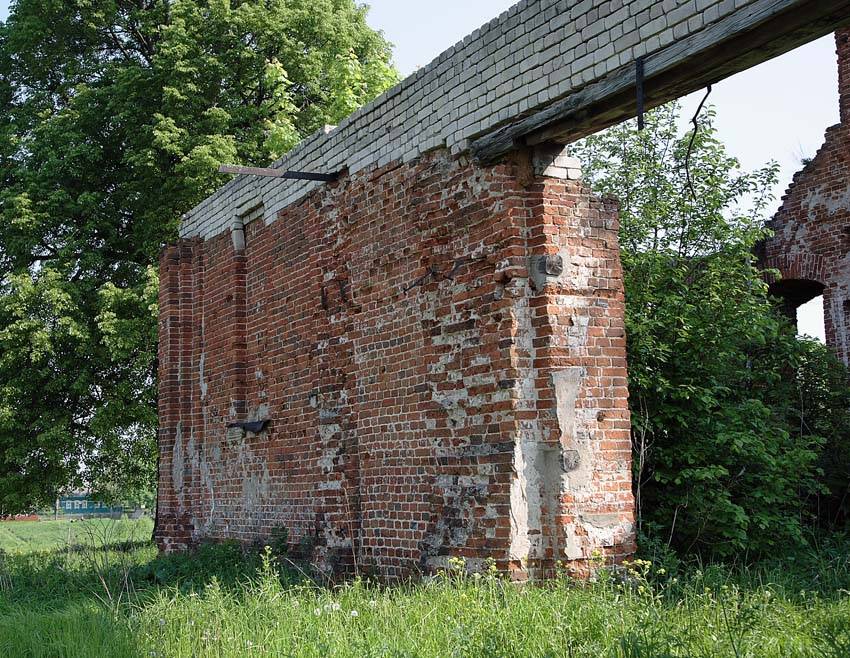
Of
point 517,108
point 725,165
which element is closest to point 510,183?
point 517,108

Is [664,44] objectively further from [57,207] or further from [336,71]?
[57,207]

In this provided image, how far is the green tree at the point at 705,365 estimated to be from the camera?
26.3 feet

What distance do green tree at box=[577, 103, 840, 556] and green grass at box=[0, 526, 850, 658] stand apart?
Result: 0.63 metres

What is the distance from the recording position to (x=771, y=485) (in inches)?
321

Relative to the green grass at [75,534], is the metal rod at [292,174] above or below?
above

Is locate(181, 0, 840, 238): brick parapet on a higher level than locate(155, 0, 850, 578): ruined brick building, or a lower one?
higher

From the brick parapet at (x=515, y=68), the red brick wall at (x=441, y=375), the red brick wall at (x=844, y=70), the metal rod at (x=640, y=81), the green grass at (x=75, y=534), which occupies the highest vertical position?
the red brick wall at (x=844, y=70)

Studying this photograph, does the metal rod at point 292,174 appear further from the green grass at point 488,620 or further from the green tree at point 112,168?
the green tree at point 112,168

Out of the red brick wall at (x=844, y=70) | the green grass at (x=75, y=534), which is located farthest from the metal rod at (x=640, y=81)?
the red brick wall at (x=844, y=70)

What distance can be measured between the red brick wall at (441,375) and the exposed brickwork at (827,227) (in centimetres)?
719

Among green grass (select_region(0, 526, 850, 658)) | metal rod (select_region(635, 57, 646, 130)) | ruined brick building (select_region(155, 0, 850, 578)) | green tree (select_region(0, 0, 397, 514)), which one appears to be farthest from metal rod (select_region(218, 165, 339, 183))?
green tree (select_region(0, 0, 397, 514))

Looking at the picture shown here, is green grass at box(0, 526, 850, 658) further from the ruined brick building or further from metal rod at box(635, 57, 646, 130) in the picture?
metal rod at box(635, 57, 646, 130)

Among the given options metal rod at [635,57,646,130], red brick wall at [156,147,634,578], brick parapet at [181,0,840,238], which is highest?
brick parapet at [181,0,840,238]

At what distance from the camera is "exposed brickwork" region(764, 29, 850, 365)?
41.9ft
